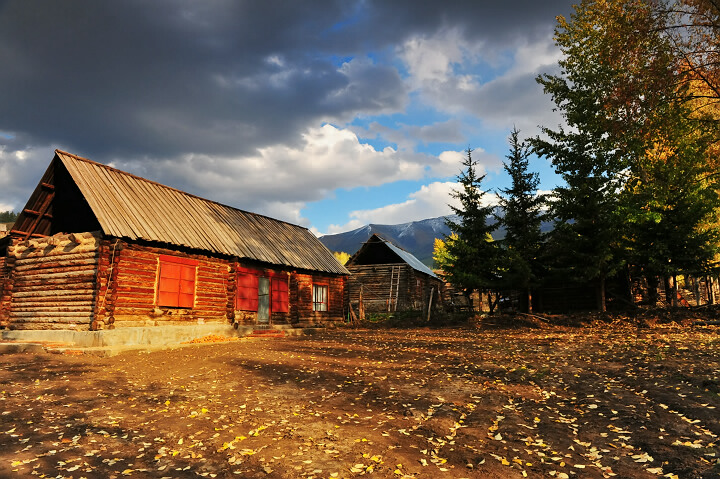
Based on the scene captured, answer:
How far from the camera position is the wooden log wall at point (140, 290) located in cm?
1600

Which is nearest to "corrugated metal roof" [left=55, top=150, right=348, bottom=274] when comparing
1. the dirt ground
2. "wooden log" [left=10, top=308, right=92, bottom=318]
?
"wooden log" [left=10, top=308, right=92, bottom=318]

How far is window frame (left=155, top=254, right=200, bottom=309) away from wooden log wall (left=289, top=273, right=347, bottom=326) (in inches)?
274

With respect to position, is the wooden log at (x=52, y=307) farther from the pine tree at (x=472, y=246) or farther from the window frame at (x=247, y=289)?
the pine tree at (x=472, y=246)

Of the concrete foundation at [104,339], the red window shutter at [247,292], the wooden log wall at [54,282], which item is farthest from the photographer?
the red window shutter at [247,292]

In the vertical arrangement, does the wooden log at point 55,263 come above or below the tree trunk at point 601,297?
above

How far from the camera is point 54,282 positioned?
17391 mm

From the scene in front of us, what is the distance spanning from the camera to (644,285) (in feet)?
81.0

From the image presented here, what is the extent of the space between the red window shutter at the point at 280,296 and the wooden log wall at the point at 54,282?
956 cm

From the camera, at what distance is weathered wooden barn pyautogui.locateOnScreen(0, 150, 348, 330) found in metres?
16.3

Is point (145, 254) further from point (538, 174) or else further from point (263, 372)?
point (538, 174)

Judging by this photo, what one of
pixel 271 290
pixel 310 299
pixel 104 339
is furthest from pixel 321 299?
pixel 104 339

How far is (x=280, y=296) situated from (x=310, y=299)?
110 inches

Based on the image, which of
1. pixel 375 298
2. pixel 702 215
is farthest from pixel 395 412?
pixel 375 298

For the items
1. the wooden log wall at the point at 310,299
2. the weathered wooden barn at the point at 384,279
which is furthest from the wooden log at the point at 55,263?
the weathered wooden barn at the point at 384,279
